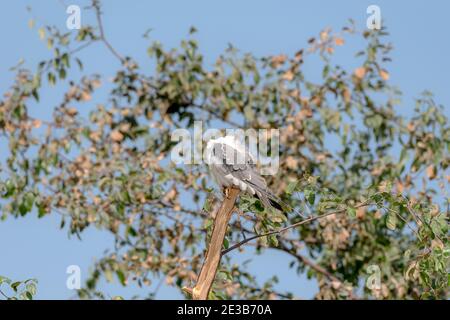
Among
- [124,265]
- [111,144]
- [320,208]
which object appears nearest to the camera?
[320,208]

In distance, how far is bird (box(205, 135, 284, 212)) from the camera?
16.6ft

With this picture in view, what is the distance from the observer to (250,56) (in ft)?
31.4

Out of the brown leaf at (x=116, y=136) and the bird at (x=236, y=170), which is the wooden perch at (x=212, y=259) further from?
the brown leaf at (x=116, y=136)

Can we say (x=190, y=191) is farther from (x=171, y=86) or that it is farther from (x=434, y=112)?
(x=434, y=112)

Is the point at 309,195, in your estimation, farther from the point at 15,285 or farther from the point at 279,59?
the point at 279,59

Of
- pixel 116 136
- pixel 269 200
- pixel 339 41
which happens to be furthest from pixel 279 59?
pixel 269 200

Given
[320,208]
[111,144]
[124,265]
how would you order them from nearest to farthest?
[320,208] < [124,265] < [111,144]

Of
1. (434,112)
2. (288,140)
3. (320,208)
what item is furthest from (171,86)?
(320,208)

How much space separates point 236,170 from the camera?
5.36 meters

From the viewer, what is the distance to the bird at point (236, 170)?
199 inches

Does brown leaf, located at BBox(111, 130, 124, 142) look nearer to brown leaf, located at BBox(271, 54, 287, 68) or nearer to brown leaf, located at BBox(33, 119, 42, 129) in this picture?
brown leaf, located at BBox(33, 119, 42, 129)

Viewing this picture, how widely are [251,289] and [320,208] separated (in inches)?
175

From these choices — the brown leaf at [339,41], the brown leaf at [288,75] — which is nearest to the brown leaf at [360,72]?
the brown leaf at [339,41]

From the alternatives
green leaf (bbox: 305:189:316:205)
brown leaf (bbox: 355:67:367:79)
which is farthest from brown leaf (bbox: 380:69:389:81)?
green leaf (bbox: 305:189:316:205)
